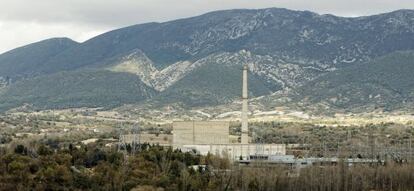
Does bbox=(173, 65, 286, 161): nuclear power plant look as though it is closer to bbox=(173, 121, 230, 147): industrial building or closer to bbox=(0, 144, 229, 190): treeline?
bbox=(173, 121, 230, 147): industrial building

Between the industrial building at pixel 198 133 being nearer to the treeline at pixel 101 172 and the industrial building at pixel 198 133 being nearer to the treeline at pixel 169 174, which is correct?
the treeline at pixel 101 172

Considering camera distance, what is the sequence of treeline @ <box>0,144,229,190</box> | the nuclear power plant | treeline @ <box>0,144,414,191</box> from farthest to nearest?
→ the nuclear power plant < treeline @ <box>0,144,414,191</box> < treeline @ <box>0,144,229,190</box>

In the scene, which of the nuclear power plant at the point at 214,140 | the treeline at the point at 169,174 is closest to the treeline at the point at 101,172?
the treeline at the point at 169,174

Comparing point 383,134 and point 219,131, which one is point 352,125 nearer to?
point 383,134

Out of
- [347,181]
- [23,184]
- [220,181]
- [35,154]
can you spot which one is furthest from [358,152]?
[23,184]

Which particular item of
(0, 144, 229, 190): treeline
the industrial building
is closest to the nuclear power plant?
the industrial building

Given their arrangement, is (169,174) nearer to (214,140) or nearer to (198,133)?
(198,133)
